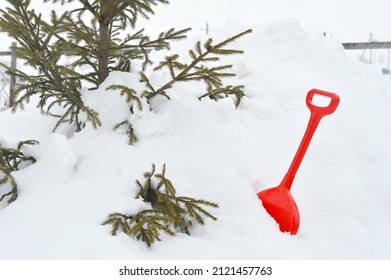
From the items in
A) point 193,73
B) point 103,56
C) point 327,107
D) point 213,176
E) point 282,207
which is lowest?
point 282,207

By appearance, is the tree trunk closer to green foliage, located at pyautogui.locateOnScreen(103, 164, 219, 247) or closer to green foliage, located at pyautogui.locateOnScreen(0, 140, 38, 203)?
green foliage, located at pyautogui.locateOnScreen(0, 140, 38, 203)

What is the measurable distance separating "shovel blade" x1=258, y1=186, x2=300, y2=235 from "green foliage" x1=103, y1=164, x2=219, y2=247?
520 millimetres

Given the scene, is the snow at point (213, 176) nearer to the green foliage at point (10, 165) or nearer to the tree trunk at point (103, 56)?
the green foliage at point (10, 165)

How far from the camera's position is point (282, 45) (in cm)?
539

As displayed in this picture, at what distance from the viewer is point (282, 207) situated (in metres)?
2.70

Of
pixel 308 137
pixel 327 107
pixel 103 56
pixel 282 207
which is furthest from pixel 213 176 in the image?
pixel 103 56

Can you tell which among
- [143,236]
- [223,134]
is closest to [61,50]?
[223,134]

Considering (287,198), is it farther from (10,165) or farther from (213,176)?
(10,165)

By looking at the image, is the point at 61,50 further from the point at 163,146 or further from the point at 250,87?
the point at 250,87

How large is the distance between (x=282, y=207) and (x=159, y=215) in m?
0.98

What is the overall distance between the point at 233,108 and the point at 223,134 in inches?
18.5

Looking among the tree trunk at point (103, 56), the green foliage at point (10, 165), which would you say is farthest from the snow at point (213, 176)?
the tree trunk at point (103, 56)

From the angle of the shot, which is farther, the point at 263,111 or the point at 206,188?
the point at 263,111

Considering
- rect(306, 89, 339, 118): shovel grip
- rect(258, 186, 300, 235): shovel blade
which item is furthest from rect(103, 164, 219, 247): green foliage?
rect(306, 89, 339, 118): shovel grip
